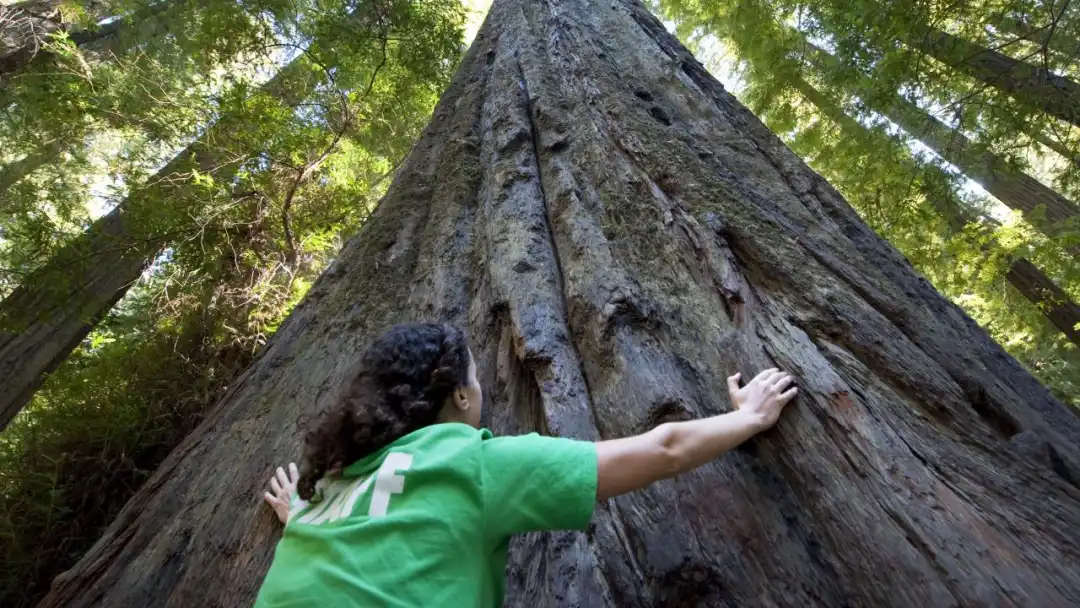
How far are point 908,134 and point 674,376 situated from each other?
5.21 m

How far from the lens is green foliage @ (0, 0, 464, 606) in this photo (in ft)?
11.0

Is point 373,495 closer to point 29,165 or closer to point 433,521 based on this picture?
point 433,521

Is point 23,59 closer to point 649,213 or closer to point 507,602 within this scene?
point 649,213

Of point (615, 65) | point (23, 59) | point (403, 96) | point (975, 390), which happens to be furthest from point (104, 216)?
point (975, 390)

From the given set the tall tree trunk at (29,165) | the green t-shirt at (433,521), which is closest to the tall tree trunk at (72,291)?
the tall tree trunk at (29,165)

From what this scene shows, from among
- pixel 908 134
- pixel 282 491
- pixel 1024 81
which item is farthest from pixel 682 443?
pixel 908 134

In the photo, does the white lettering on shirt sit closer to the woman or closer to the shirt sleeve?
the woman

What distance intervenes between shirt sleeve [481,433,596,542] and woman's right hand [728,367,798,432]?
1.74ft

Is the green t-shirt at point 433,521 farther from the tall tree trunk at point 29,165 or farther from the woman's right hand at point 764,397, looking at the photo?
the tall tree trunk at point 29,165

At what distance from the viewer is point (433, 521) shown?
3.81 feet

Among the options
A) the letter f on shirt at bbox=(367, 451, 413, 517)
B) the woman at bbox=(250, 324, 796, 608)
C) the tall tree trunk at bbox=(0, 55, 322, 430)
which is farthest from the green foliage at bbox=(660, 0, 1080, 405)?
the tall tree trunk at bbox=(0, 55, 322, 430)

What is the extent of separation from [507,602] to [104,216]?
5.03 m

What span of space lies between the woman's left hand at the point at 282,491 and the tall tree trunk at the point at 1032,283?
19.2 ft

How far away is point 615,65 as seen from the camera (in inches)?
139
